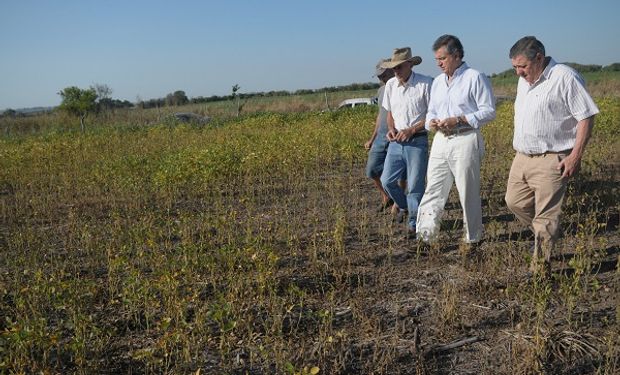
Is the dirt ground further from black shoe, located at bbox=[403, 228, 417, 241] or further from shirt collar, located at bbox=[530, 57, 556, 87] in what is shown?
shirt collar, located at bbox=[530, 57, 556, 87]

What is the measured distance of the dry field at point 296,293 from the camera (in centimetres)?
281

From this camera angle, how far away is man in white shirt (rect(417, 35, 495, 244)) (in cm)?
394

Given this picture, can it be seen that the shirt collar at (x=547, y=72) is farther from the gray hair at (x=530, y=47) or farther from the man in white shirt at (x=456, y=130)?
the man in white shirt at (x=456, y=130)

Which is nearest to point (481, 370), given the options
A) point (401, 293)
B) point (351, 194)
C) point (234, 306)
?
point (401, 293)

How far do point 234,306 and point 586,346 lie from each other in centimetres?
201

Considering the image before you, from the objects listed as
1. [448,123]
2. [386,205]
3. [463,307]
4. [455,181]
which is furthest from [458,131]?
[386,205]

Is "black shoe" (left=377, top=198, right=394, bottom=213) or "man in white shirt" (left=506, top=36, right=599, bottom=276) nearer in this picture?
"man in white shirt" (left=506, top=36, right=599, bottom=276)

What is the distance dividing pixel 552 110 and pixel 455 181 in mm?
908

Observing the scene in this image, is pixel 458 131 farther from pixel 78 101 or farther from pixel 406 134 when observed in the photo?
pixel 78 101

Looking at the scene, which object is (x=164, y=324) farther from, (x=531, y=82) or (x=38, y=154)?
(x=38, y=154)

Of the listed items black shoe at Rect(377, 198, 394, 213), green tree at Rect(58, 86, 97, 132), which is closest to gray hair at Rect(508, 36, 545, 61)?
black shoe at Rect(377, 198, 394, 213)

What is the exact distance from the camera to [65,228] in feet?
18.6

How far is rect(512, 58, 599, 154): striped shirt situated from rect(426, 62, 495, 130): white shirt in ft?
0.79

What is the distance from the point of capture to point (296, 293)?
3.63 m
